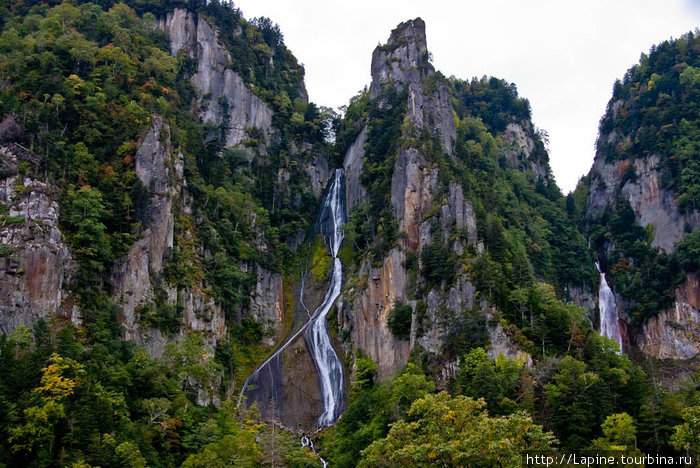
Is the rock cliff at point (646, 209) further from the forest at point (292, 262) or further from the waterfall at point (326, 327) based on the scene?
the waterfall at point (326, 327)

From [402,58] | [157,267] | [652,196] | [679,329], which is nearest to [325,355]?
→ [157,267]

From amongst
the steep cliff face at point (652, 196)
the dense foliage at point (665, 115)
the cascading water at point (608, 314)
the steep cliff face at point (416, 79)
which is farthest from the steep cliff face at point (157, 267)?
the dense foliage at point (665, 115)

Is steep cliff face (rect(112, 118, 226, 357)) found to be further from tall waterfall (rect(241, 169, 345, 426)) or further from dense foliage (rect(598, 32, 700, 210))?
dense foliage (rect(598, 32, 700, 210))

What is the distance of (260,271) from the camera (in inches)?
2960

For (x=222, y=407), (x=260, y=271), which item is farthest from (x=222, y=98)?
(x=222, y=407)

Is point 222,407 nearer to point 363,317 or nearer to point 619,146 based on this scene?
point 363,317

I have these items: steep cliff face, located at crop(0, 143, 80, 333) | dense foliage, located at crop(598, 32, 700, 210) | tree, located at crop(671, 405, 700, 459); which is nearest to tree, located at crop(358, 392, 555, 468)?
tree, located at crop(671, 405, 700, 459)

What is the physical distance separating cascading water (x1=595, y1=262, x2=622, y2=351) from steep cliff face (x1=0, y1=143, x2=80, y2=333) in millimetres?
58652

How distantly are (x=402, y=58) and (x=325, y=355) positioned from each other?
45926 mm

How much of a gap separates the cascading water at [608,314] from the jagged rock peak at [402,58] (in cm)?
3648

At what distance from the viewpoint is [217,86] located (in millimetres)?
93938

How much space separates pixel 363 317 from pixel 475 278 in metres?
14.4

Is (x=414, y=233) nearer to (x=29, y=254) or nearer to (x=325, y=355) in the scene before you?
(x=325, y=355)

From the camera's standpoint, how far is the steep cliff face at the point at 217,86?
9225 cm
